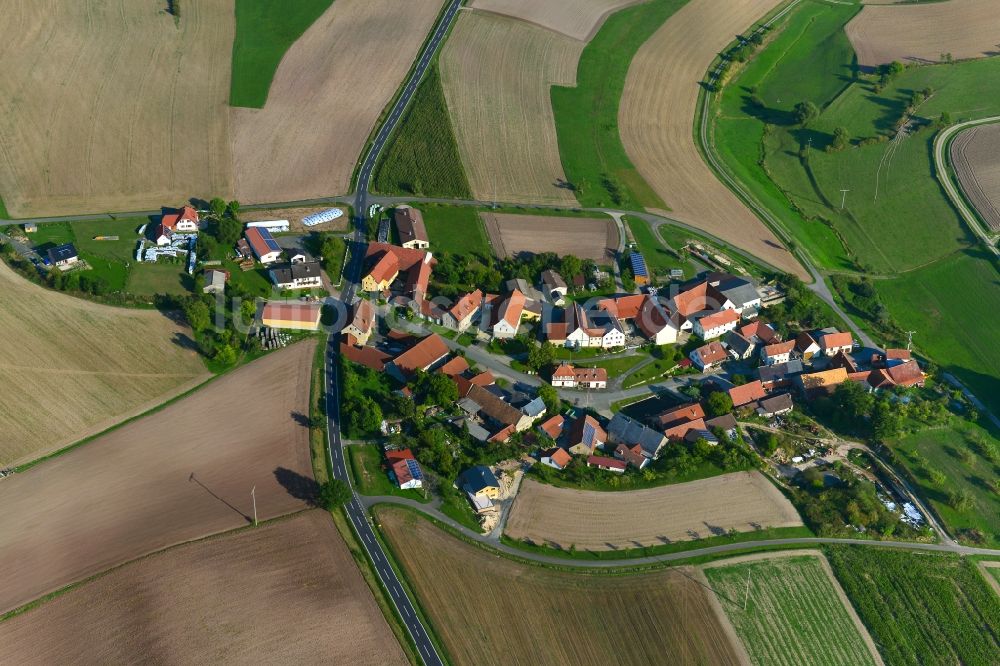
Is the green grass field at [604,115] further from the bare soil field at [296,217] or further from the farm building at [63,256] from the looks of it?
the farm building at [63,256]

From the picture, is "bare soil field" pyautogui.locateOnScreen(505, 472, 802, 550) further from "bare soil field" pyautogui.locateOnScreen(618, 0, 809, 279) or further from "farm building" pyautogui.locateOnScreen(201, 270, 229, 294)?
"farm building" pyautogui.locateOnScreen(201, 270, 229, 294)

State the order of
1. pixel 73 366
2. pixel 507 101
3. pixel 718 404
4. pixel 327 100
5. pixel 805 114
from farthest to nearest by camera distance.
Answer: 1. pixel 805 114
2. pixel 507 101
3. pixel 327 100
4. pixel 718 404
5. pixel 73 366

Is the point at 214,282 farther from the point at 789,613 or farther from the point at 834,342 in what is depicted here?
the point at 834,342

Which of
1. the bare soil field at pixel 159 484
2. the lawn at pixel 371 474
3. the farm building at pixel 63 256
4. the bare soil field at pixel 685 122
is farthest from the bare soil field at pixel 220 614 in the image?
the bare soil field at pixel 685 122

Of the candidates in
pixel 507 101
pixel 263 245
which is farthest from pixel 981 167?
pixel 263 245

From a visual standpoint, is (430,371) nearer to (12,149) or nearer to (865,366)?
(865,366)

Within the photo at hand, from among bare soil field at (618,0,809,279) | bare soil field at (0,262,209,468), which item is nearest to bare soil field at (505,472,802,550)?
bare soil field at (0,262,209,468)

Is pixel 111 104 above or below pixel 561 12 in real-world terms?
below

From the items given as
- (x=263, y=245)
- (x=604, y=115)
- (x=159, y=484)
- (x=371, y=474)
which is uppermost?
(x=604, y=115)
